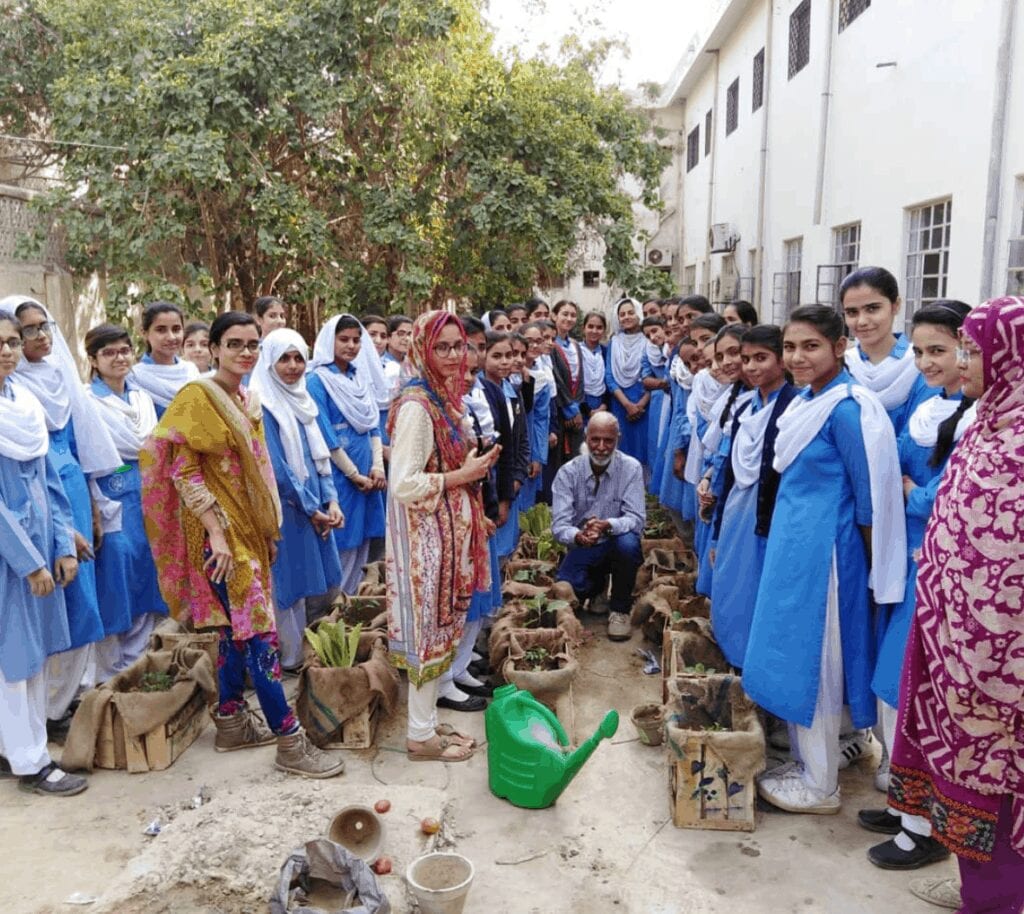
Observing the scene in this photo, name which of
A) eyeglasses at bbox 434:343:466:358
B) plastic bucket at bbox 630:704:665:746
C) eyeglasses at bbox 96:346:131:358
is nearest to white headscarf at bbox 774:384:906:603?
plastic bucket at bbox 630:704:665:746

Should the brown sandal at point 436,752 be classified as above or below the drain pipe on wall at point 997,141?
below

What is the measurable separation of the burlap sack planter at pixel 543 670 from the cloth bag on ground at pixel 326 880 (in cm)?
130

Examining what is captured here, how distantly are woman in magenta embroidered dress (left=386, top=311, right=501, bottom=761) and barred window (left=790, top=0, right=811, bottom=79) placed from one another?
Result: 9104 millimetres

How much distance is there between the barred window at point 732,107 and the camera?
14484 mm

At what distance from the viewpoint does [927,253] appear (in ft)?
23.7

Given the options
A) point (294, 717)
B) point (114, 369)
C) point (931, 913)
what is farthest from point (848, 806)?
point (114, 369)

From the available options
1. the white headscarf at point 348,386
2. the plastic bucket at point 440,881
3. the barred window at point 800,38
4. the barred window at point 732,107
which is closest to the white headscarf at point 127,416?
the white headscarf at point 348,386

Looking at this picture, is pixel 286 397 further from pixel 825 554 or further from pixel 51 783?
pixel 825 554

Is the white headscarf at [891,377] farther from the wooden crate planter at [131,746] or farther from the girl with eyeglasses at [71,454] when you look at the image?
the girl with eyeglasses at [71,454]

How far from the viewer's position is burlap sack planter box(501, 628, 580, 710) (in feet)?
12.7

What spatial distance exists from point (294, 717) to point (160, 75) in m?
7.49

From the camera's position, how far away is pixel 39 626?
11.4 feet

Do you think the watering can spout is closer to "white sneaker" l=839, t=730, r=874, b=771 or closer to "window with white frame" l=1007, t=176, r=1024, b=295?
"white sneaker" l=839, t=730, r=874, b=771

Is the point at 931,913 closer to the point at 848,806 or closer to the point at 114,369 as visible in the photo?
the point at 848,806
